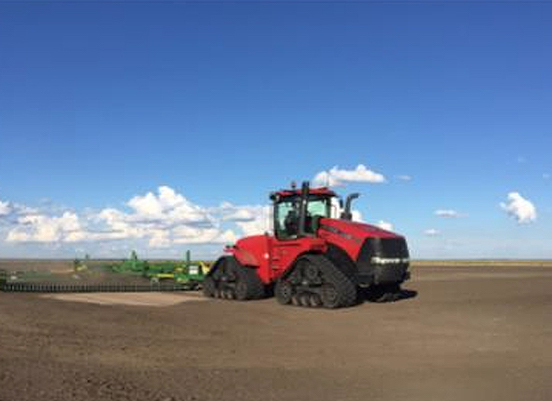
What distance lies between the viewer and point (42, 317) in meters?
14.1

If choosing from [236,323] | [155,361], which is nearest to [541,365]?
[155,361]

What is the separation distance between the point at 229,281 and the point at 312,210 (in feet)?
12.5

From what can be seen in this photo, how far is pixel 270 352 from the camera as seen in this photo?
10883 millimetres

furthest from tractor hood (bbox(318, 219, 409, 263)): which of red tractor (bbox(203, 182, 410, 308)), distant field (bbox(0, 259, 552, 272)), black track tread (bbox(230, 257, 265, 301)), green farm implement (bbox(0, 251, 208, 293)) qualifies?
distant field (bbox(0, 259, 552, 272))

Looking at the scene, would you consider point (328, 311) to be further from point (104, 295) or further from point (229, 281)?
point (104, 295)

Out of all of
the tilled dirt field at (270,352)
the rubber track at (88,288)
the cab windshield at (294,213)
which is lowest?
the tilled dirt field at (270,352)

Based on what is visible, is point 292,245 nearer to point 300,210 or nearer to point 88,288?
point 300,210

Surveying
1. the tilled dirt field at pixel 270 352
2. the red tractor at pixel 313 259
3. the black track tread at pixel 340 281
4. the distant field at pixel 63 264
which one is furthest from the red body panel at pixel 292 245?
the distant field at pixel 63 264

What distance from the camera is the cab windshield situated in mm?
19797

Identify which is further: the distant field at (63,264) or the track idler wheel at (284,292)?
the distant field at (63,264)

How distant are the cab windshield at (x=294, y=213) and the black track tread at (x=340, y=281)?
1497 mm

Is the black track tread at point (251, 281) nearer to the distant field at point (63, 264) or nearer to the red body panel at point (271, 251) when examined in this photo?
the red body panel at point (271, 251)

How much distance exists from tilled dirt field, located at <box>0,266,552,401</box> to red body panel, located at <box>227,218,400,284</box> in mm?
2005

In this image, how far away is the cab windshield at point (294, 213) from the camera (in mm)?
19797
